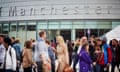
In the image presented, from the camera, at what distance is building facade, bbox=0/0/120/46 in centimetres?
4528

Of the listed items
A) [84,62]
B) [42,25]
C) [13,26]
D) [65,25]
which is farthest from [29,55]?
[13,26]

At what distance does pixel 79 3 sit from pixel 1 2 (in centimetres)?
1111

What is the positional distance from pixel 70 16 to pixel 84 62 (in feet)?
109

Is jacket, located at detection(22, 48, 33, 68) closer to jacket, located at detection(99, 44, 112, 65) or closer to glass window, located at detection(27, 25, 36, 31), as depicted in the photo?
jacket, located at detection(99, 44, 112, 65)

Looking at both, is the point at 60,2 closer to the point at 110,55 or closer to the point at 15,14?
the point at 15,14

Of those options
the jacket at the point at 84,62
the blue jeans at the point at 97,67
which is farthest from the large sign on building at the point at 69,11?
the jacket at the point at 84,62

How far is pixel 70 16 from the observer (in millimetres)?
45344

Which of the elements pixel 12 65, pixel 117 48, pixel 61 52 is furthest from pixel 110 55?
pixel 12 65

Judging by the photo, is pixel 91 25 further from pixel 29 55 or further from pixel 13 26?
pixel 29 55

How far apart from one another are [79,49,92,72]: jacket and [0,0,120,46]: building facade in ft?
107

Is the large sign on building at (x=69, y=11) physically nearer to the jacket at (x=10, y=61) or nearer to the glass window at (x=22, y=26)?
the glass window at (x=22, y=26)

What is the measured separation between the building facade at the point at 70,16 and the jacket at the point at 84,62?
107 ft

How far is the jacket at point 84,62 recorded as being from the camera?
1207 centimetres

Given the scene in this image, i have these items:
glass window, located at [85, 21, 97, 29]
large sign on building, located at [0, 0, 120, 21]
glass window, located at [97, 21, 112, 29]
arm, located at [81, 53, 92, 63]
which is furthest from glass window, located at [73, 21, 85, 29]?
arm, located at [81, 53, 92, 63]
